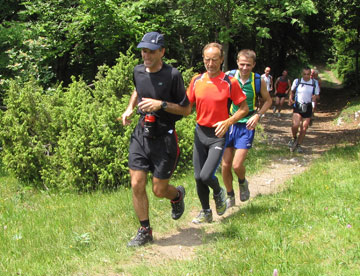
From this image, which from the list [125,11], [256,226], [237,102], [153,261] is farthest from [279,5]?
[153,261]

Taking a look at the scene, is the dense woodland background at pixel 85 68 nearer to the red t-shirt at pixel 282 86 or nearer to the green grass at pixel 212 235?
the green grass at pixel 212 235

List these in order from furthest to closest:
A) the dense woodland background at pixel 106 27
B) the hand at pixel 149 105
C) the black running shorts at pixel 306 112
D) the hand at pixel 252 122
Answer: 1. the dense woodland background at pixel 106 27
2. the black running shorts at pixel 306 112
3. the hand at pixel 252 122
4. the hand at pixel 149 105

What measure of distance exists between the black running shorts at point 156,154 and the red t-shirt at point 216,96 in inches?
23.9

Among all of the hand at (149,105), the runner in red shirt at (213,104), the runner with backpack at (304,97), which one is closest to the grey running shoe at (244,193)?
the runner in red shirt at (213,104)

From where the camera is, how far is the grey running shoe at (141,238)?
448cm

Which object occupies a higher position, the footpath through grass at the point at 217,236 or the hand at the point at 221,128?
the hand at the point at 221,128

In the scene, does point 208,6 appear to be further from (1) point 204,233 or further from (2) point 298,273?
(2) point 298,273

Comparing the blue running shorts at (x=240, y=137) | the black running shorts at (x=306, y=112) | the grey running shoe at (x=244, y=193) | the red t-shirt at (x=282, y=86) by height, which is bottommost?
the red t-shirt at (x=282, y=86)

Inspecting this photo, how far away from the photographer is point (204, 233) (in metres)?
4.86

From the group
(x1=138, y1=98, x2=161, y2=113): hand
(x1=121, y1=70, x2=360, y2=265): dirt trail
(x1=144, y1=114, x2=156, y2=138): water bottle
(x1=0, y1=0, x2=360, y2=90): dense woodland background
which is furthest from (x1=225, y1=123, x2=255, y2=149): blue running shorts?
(x1=0, y1=0, x2=360, y2=90): dense woodland background

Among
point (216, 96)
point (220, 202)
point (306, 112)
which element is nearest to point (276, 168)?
point (306, 112)

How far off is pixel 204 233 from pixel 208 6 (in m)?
7.62

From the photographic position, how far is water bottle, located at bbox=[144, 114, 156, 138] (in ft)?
14.1

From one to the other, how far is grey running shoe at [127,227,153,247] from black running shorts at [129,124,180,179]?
2.13 feet
